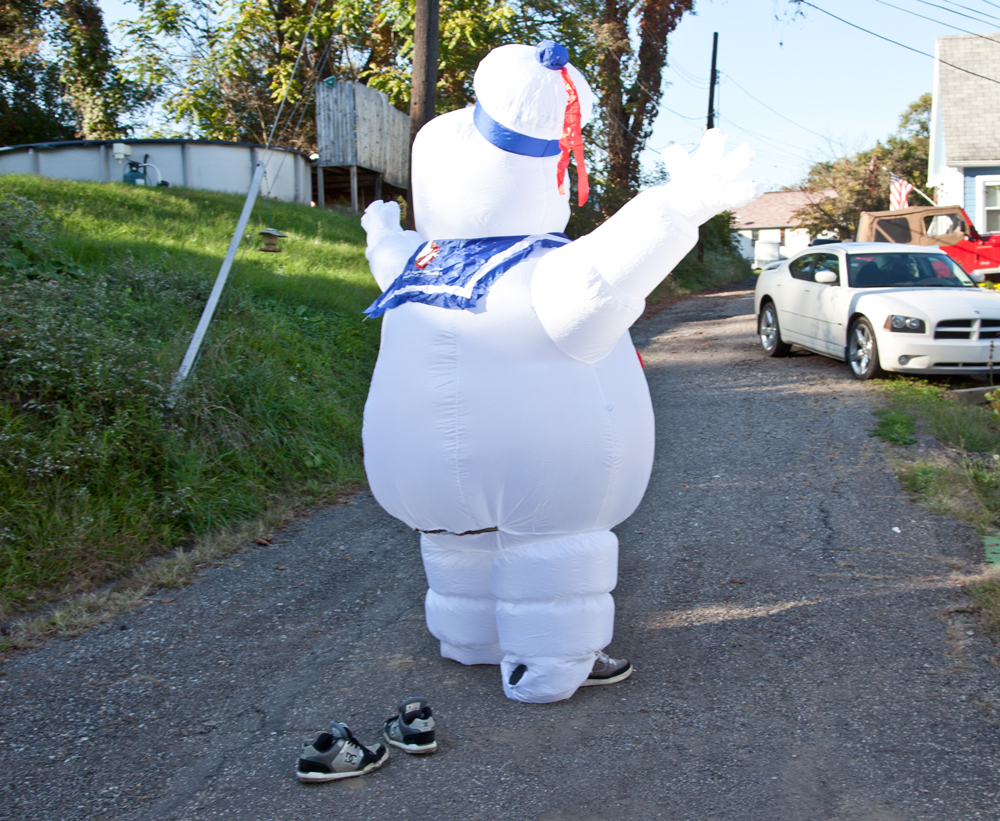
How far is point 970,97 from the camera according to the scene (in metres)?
22.0

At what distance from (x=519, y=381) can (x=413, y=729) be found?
1262 millimetres

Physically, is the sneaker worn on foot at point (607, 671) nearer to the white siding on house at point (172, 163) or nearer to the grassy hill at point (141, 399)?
the grassy hill at point (141, 399)

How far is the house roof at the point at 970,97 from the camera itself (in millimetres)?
20391

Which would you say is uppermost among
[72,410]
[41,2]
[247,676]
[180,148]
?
[41,2]

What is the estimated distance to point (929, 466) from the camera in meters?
6.01

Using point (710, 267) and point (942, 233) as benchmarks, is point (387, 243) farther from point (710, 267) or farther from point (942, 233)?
point (710, 267)

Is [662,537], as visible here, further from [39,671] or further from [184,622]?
[39,671]

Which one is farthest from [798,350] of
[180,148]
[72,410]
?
[180,148]

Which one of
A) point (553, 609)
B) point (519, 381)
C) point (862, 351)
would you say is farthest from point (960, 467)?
point (519, 381)

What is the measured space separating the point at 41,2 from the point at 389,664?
74.2ft

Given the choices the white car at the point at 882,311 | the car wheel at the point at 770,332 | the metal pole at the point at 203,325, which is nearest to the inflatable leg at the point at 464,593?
the metal pole at the point at 203,325

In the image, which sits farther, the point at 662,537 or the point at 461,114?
the point at 662,537

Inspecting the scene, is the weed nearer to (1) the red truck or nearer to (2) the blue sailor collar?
(2) the blue sailor collar

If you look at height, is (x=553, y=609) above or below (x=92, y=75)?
below
